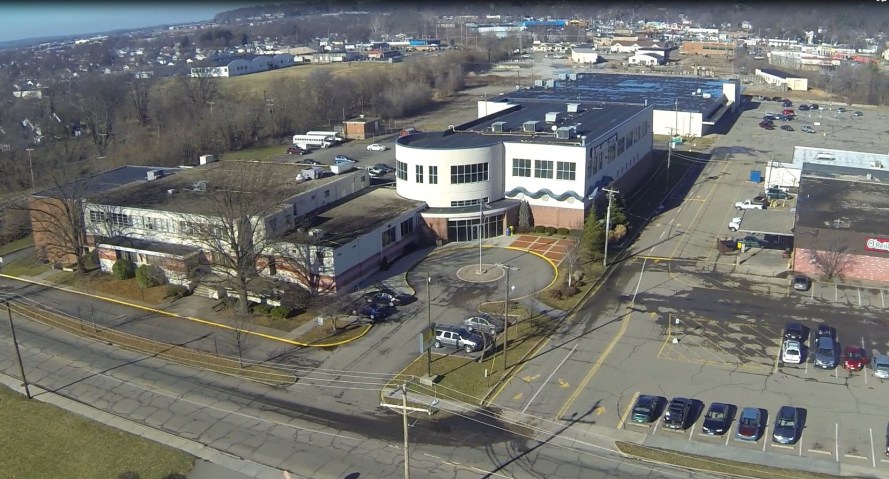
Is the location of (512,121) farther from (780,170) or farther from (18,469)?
(18,469)

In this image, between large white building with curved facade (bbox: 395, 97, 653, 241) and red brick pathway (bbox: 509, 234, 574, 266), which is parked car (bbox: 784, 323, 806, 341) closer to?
red brick pathway (bbox: 509, 234, 574, 266)

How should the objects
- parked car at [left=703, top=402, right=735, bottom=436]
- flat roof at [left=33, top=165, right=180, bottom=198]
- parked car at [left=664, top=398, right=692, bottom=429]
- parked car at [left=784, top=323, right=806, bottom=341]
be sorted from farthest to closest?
flat roof at [left=33, top=165, right=180, bottom=198] → parked car at [left=784, top=323, right=806, bottom=341] → parked car at [left=664, top=398, right=692, bottom=429] → parked car at [left=703, top=402, right=735, bottom=436]

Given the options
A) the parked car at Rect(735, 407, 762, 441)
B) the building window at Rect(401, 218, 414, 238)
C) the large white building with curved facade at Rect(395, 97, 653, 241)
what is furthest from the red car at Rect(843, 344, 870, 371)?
the building window at Rect(401, 218, 414, 238)

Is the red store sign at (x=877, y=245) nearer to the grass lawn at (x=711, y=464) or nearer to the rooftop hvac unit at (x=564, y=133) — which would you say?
the rooftop hvac unit at (x=564, y=133)

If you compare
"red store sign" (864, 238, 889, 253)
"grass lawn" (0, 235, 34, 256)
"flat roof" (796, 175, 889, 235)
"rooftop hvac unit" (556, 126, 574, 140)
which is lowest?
"grass lawn" (0, 235, 34, 256)

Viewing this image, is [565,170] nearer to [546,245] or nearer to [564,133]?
[564,133]

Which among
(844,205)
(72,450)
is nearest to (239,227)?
(72,450)

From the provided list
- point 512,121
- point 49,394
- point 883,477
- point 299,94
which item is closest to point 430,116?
point 299,94
